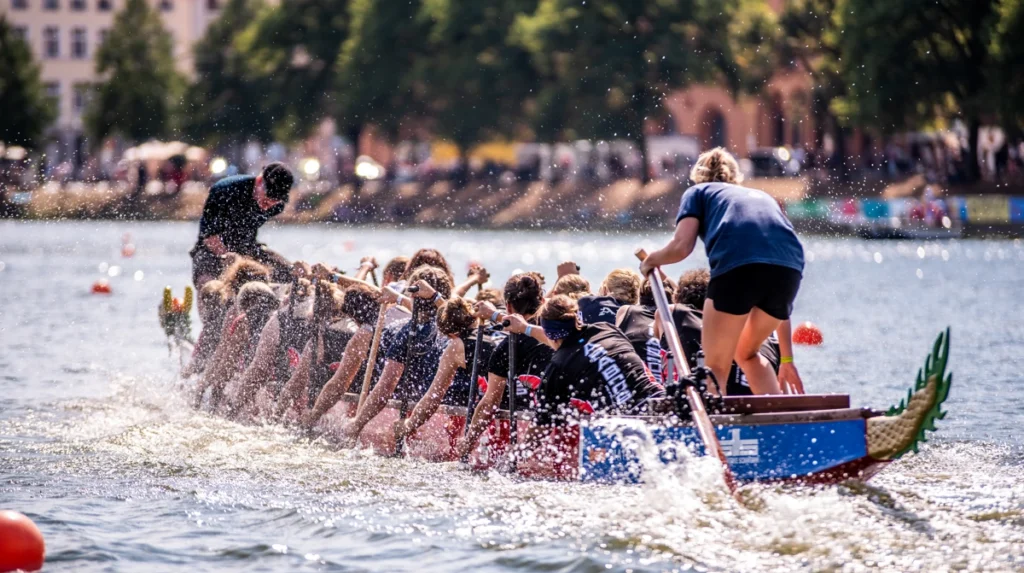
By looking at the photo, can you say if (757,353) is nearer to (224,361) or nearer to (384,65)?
(224,361)

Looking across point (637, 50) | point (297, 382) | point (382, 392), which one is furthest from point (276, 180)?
point (637, 50)

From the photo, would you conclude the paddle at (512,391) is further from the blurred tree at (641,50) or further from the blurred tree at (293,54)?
the blurred tree at (293,54)

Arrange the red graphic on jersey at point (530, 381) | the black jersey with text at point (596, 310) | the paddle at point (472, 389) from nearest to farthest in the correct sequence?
the red graphic on jersey at point (530, 381) → the black jersey with text at point (596, 310) → the paddle at point (472, 389)

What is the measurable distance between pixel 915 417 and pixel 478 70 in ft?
183

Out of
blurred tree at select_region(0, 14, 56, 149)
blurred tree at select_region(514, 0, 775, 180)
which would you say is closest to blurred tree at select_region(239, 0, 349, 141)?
blurred tree at select_region(0, 14, 56, 149)

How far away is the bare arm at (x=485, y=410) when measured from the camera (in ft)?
35.0

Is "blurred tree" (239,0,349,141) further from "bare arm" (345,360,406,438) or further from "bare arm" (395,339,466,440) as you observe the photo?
"bare arm" (395,339,466,440)

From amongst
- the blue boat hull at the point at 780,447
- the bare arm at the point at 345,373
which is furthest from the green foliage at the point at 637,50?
the blue boat hull at the point at 780,447

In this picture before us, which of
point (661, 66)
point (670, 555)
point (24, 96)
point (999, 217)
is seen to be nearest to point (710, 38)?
point (661, 66)

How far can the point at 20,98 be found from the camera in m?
73.6

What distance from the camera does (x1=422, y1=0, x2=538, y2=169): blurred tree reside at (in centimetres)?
6400

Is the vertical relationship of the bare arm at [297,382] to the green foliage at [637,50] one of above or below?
below

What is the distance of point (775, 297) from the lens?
9773mm

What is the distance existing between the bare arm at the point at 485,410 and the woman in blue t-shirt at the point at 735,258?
1312 millimetres
